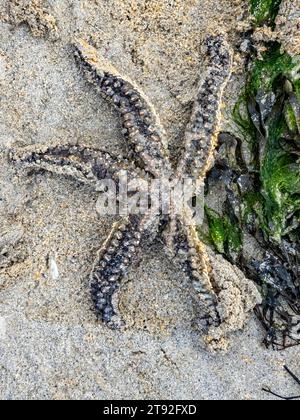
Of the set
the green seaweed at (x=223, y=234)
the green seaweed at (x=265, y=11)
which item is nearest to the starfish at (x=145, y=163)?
the green seaweed at (x=223, y=234)

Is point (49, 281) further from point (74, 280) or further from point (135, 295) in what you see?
point (135, 295)

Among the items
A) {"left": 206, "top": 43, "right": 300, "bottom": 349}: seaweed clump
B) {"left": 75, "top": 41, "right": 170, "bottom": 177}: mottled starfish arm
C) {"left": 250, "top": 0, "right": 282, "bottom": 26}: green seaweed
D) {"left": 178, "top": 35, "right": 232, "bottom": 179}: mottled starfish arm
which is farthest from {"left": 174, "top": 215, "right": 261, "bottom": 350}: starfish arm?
{"left": 250, "top": 0, "right": 282, "bottom": 26}: green seaweed

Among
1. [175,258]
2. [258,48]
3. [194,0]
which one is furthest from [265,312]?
[194,0]

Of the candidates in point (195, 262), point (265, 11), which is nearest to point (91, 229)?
point (195, 262)

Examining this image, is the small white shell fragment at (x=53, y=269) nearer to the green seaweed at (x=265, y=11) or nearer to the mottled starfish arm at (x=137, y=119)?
the mottled starfish arm at (x=137, y=119)

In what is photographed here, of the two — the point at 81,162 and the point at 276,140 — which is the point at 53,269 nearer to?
the point at 81,162

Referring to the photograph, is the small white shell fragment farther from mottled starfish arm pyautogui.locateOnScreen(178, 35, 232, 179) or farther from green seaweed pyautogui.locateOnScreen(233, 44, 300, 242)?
green seaweed pyautogui.locateOnScreen(233, 44, 300, 242)
